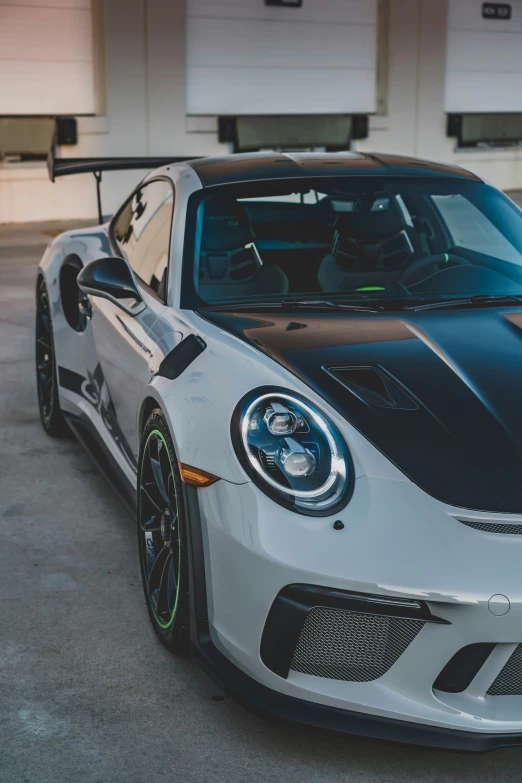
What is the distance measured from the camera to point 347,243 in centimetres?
389

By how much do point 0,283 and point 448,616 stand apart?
321 inches

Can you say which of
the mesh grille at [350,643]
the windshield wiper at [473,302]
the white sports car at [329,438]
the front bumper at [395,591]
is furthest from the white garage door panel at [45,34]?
the mesh grille at [350,643]

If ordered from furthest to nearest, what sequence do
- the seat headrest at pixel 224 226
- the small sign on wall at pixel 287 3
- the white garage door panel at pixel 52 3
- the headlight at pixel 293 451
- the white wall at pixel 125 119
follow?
1. the small sign on wall at pixel 287 3
2. the white wall at pixel 125 119
3. the white garage door panel at pixel 52 3
4. the seat headrest at pixel 224 226
5. the headlight at pixel 293 451

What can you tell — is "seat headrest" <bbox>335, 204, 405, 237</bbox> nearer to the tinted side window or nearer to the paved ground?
the tinted side window

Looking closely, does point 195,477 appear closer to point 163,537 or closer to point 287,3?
point 163,537

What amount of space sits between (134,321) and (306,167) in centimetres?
87

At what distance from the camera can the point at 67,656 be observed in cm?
315

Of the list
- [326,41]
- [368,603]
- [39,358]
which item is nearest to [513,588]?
[368,603]

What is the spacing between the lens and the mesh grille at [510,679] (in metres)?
2.39

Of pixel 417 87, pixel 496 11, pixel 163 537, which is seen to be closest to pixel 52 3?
pixel 417 87

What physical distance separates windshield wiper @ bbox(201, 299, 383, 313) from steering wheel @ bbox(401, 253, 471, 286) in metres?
0.39

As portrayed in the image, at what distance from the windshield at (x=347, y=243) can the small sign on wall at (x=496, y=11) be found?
1591cm

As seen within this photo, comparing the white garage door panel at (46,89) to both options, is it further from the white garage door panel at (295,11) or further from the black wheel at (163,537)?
the black wheel at (163,537)

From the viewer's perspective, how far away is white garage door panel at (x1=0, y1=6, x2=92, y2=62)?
46.2 feet
